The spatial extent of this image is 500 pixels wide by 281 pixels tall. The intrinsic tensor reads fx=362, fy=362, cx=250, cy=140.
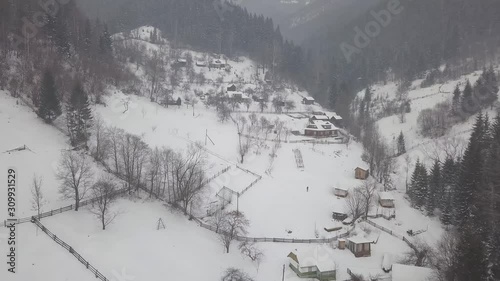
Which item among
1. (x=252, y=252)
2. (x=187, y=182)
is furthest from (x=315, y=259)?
(x=187, y=182)

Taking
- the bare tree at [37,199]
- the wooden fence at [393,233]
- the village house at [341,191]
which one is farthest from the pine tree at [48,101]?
the wooden fence at [393,233]

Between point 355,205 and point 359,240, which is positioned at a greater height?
point 355,205

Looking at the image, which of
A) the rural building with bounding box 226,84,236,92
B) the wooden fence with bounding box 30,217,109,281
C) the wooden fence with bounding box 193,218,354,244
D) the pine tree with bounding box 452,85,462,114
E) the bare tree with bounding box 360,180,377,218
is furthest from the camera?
the rural building with bounding box 226,84,236,92

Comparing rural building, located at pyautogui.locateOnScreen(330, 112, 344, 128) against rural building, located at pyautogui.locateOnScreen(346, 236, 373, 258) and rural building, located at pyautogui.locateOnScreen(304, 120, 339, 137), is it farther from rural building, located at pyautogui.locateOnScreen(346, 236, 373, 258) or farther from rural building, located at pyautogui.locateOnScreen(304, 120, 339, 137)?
rural building, located at pyautogui.locateOnScreen(346, 236, 373, 258)

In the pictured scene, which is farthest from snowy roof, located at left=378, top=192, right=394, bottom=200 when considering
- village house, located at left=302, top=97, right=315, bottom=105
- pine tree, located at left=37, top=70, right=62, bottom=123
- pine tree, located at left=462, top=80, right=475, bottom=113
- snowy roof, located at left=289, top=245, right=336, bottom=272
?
village house, located at left=302, top=97, right=315, bottom=105

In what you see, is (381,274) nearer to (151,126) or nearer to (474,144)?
(474,144)

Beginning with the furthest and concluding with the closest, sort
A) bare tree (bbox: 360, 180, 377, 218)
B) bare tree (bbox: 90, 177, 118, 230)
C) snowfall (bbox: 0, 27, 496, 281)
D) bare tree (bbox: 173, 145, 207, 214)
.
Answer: bare tree (bbox: 360, 180, 377, 218) < bare tree (bbox: 173, 145, 207, 214) < bare tree (bbox: 90, 177, 118, 230) < snowfall (bbox: 0, 27, 496, 281)

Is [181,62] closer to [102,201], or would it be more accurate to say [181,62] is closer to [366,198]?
[102,201]
